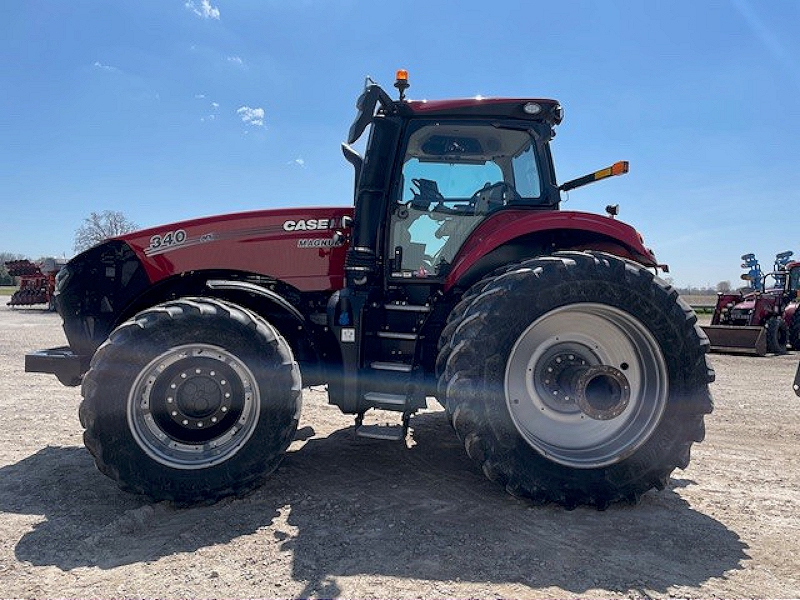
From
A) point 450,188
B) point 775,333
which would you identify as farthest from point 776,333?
point 450,188

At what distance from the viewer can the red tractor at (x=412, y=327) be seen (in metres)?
3.04

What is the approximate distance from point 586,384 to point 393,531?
1.42m

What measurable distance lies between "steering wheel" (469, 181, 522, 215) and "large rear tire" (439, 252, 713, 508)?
2.55 feet

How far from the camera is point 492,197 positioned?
391 cm

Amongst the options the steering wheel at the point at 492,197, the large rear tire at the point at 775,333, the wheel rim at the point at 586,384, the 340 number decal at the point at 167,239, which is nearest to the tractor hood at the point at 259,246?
the 340 number decal at the point at 167,239

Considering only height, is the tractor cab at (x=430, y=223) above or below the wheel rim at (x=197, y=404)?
above

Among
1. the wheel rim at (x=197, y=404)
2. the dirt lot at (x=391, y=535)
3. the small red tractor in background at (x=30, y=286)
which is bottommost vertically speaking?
the dirt lot at (x=391, y=535)

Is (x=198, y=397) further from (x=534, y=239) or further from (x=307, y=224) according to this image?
(x=534, y=239)

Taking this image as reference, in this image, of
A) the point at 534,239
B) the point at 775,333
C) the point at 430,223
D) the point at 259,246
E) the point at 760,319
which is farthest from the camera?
the point at 760,319

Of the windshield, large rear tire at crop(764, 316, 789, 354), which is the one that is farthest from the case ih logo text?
large rear tire at crop(764, 316, 789, 354)

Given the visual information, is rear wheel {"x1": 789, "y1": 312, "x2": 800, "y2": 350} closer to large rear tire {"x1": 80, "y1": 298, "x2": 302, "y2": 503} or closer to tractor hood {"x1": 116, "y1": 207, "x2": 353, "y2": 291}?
tractor hood {"x1": 116, "y1": 207, "x2": 353, "y2": 291}

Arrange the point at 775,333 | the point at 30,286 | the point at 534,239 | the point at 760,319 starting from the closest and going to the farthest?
the point at 534,239, the point at 775,333, the point at 760,319, the point at 30,286

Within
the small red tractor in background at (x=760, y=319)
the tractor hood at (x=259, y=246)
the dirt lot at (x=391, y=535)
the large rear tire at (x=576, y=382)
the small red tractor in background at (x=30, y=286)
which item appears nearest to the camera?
the dirt lot at (x=391, y=535)

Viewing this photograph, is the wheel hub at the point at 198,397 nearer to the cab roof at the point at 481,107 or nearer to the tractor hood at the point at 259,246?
the tractor hood at the point at 259,246
